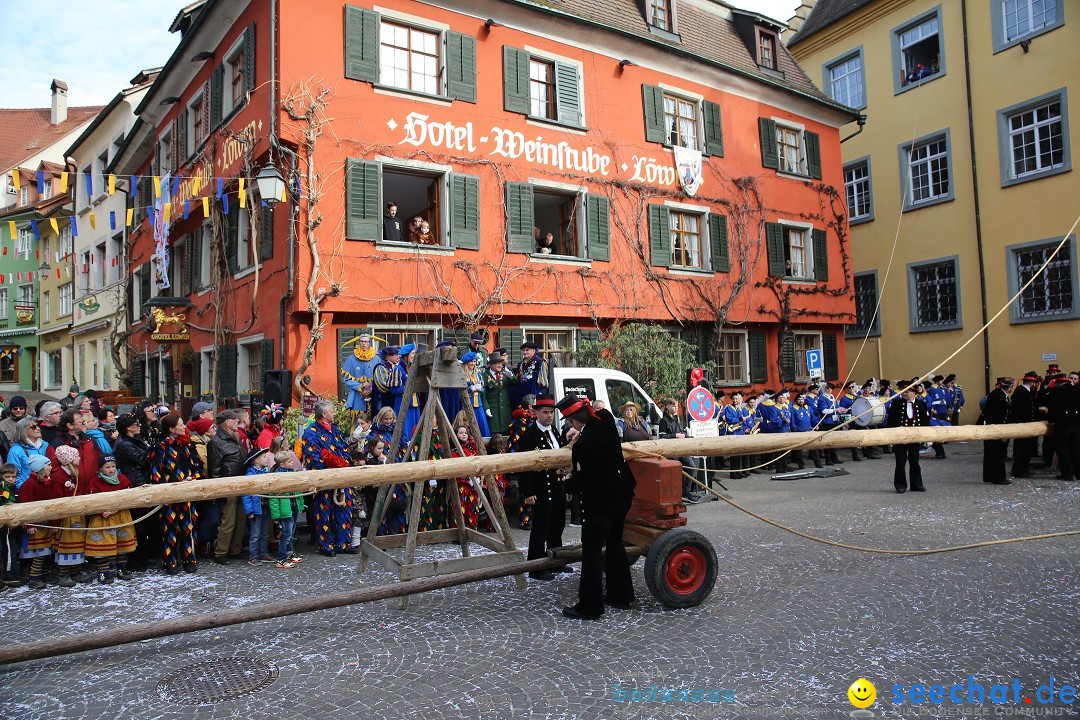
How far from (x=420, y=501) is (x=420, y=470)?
2.49ft

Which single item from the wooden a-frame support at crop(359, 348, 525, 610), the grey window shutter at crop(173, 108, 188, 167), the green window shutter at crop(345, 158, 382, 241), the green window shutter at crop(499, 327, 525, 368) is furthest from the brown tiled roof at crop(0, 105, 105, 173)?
the wooden a-frame support at crop(359, 348, 525, 610)

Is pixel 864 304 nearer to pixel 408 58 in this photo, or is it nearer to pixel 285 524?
pixel 408 58

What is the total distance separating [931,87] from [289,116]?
20050 millimetres

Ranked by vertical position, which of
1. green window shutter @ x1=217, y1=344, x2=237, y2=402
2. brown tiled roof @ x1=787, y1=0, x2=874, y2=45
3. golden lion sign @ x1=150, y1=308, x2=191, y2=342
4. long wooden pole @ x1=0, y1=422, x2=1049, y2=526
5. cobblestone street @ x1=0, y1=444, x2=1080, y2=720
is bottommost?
cobblestone street @ x1=0, y1=444, x2=1080, y2=720

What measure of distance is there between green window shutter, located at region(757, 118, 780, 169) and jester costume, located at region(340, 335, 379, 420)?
1412cm

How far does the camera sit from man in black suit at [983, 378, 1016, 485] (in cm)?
1225

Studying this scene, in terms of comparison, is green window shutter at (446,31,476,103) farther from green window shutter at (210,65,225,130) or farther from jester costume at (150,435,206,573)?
jester costume at (150,435,206,573)

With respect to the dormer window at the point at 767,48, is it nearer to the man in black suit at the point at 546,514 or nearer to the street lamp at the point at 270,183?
the street lamp at the point at 270,183

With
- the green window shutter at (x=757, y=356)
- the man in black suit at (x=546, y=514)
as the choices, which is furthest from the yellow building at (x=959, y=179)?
the man in black suit at (x=546, y=514)

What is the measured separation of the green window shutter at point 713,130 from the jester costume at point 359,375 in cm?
1207

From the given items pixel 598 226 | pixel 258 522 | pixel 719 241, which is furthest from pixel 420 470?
pixel 719 241

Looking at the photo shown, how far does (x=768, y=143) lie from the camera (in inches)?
821

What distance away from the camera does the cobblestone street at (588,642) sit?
4.26 m

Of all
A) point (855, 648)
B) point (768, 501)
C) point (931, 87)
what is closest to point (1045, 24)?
point (931, 87)
